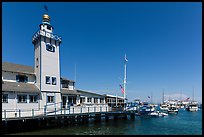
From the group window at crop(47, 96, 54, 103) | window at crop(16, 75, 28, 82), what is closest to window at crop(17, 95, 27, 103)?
window at crop(16, 75, 28, 82)

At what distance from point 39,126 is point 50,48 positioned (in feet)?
37.5

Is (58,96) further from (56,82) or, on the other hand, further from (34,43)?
(34,43)

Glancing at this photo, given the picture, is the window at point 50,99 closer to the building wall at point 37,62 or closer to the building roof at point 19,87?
the building roof at point 19,87

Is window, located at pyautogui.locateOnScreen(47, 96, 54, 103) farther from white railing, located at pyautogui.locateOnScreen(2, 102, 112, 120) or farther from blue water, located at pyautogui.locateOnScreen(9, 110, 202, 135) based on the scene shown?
blue water, located at pyautogui.locateOnScreen(9, 110, 202, 135)

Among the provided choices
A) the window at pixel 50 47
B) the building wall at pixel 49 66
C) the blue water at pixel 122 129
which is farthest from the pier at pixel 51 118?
the window at pixel 50 47

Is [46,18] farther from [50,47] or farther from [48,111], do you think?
[48,111]

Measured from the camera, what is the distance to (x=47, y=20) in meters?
27.6

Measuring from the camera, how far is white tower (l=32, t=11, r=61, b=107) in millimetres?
24500

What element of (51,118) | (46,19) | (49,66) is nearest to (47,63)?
(49,66)

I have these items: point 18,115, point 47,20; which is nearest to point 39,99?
point 18,115

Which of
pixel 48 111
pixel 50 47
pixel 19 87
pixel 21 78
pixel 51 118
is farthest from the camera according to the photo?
pixel 50 47

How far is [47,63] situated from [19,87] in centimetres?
529

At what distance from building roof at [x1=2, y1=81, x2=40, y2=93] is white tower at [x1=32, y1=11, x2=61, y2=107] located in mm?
885

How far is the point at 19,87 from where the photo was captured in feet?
72.0
